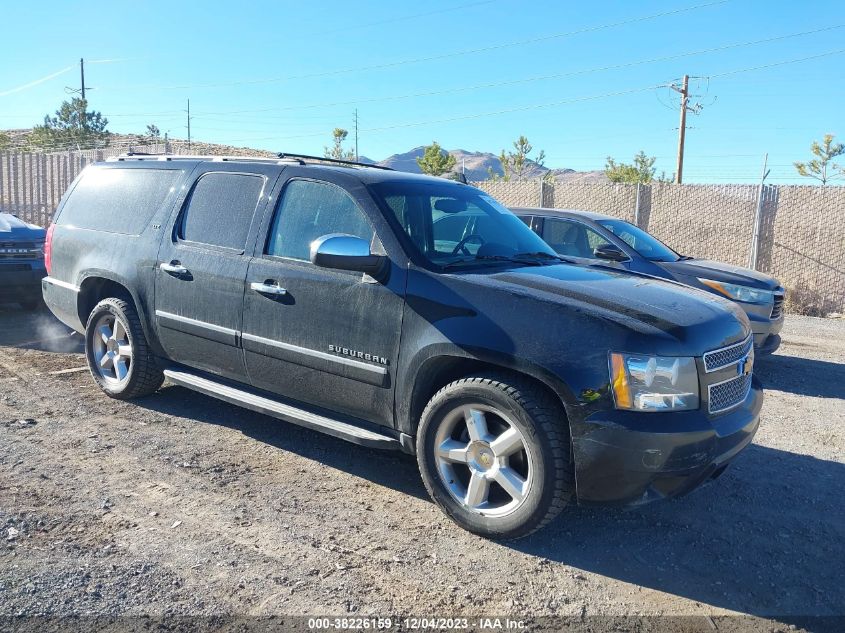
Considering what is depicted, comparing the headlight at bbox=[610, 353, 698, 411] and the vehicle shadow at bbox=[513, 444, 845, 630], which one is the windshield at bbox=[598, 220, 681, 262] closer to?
the vehicle shadow at bbox=[513, 444, 845, 630]

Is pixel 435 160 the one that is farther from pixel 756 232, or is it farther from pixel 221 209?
pixel 221 209

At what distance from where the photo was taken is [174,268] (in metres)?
5.08

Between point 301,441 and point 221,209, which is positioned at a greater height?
point 221,209

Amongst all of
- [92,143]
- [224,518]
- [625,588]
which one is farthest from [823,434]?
[92,143]

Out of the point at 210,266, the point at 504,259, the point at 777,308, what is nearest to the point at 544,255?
the point at 504,259

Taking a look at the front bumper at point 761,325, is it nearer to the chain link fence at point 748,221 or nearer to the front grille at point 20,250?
the chain link fence at point 748,221

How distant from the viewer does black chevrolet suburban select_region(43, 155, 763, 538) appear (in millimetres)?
3391

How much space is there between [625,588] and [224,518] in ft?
6.62

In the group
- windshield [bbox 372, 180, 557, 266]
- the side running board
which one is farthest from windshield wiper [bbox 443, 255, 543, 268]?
the side running board

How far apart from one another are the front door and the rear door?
14 cm

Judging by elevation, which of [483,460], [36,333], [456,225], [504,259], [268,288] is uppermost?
[456,225]

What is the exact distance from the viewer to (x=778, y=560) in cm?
362

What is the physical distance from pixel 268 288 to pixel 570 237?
4.93m

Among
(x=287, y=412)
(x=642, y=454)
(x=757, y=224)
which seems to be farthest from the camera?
(x=757, y=224)
